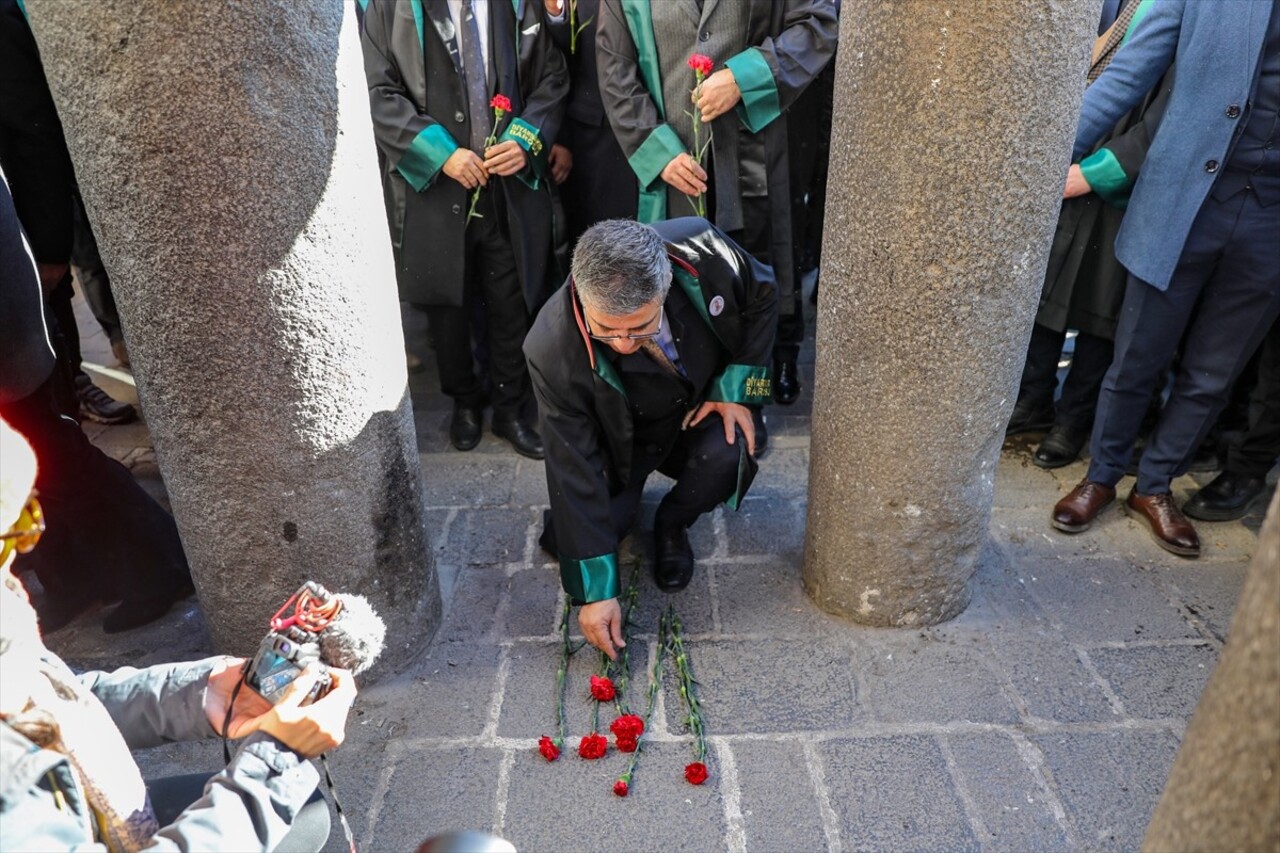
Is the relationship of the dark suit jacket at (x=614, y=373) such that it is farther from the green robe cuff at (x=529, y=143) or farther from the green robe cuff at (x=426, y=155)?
the green robe cuff at (x=426, y=155)

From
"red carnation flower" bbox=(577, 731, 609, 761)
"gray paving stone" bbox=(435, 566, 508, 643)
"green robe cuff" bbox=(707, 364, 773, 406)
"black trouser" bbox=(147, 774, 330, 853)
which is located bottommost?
"gray paving stone" bbox=(435, 566, 508, 643)

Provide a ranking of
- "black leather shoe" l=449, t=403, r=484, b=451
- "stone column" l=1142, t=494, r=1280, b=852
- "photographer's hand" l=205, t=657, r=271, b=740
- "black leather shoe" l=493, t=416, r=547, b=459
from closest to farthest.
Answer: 1. "stone column" l=1142, t=494, r=1280, b=852
2. "photographer's hand" l=205, t=657, r=271, b=740
3. "black leather shoe" l=493, t=416, r=547, b=459
4. "black leather shoe" l=449, t=403, r=484, b=451

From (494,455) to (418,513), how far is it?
1.36 meters

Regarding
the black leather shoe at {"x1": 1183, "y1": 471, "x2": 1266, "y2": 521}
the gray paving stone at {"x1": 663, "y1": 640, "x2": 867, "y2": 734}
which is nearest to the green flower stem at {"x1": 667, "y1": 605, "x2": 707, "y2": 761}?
the gray paving stone at {"x1": 663, "y1": 640, "x2": 867, "y2": 734}

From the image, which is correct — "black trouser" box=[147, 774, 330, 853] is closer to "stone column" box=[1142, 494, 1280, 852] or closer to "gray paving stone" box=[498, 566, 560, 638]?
"gray paving stone" box=[498, 566, 560, 638]

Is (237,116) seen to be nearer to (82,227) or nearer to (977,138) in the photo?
(977,138)

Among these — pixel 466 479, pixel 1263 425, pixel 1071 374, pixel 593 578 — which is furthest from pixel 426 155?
pixel 1263 425

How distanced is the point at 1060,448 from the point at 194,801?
358 cm

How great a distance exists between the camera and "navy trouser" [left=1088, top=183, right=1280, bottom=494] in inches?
129

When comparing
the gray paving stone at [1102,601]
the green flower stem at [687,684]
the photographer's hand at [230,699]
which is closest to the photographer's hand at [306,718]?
the photographer's hand at [230,699]

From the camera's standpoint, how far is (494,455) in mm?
4422

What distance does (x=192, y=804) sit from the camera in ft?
5.70

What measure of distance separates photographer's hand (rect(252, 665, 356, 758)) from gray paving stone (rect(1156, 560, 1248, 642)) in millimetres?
2830

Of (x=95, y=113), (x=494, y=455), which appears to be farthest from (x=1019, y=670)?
(x=95, y=113)
